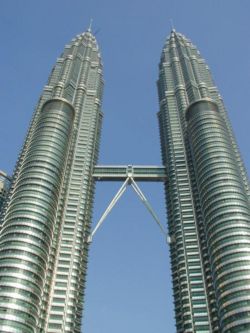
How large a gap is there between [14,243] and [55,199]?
75.5ft

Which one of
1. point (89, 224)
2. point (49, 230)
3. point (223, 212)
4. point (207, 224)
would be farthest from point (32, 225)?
point (223, 212)

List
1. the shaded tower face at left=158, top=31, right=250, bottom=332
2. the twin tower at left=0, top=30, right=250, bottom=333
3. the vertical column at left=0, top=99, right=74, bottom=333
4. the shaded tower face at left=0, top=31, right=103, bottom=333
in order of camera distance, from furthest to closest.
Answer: the shaded tower face at left=158, top=31, right=250, bottom=332
the twin tower at left=0, top=30, right=250, bottom=333
the shaded tower face at left=0, top=31, right=103, bottom=333
the vertical column at left=0, top=99, right=74, bottom=333

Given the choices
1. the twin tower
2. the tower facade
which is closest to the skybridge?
the twin tower

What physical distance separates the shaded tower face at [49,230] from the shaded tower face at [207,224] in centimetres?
3090

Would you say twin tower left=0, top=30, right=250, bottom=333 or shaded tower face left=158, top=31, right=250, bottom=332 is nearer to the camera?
twin tower left=0, top=30, right=250, bottom=333

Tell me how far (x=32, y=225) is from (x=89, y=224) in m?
31.8

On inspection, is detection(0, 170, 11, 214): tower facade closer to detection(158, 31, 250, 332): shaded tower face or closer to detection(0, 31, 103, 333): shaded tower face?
detection(0, 31, 103, 333): shaded tower face

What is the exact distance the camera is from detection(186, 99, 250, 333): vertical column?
358 ft

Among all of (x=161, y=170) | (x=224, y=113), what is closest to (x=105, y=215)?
(x=161, y=170)

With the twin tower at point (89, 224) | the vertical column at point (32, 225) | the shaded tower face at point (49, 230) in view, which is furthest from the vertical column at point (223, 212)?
the vertical column at point (32, 225)

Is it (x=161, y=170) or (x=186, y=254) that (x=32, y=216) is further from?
(x=161, y=170)

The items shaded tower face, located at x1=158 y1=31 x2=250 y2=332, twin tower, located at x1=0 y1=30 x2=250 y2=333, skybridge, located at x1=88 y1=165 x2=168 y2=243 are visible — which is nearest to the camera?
twin tower, located at x1=0 y1=30 x2=250 y2=333

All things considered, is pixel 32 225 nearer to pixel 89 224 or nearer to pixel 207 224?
pixel 89 224

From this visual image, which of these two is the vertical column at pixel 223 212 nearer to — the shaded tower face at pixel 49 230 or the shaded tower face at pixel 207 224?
the shaded tower face at pixel 207 224
